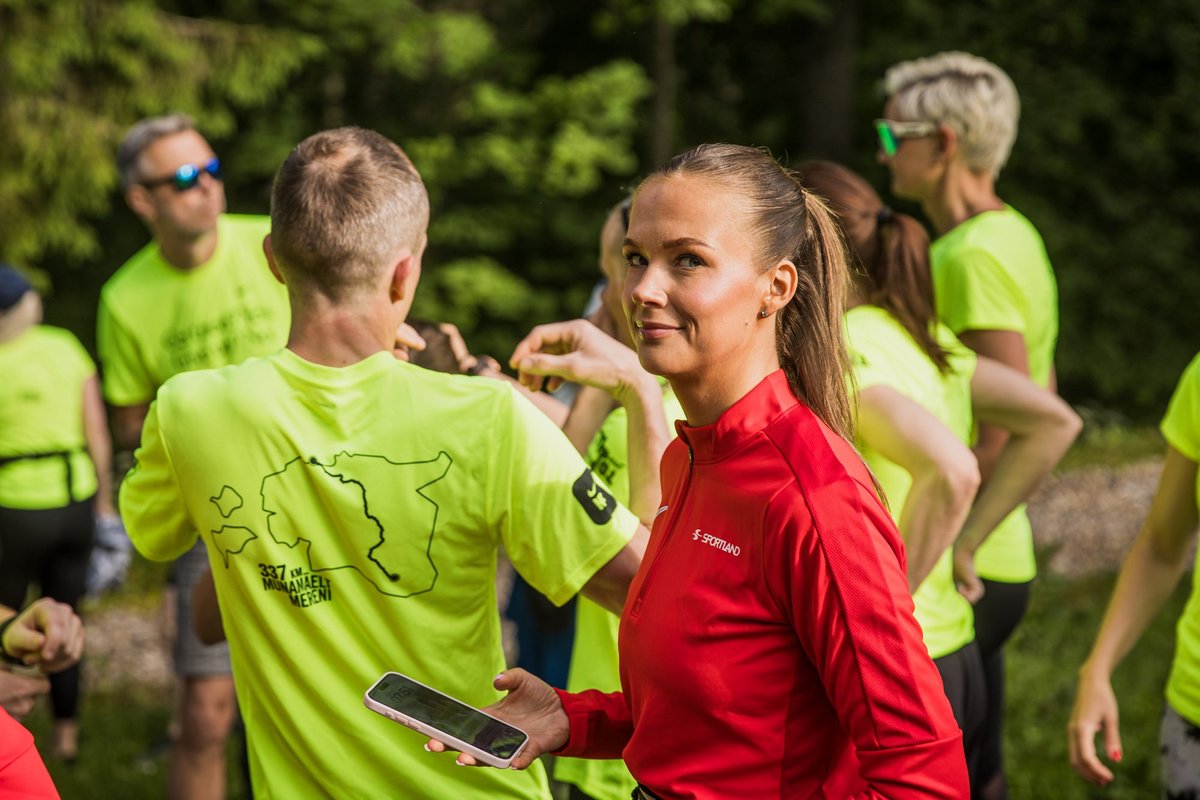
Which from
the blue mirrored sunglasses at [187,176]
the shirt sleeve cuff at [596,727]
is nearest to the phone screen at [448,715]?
the shirt sleeve cuff at [596,727]

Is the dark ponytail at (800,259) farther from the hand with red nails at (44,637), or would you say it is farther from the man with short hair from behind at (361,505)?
the hand with red nails at (44,637)

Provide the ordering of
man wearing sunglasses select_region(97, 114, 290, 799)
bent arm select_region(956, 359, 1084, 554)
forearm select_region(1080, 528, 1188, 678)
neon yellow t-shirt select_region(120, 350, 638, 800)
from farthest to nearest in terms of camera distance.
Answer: man wearing sunglasses select_region(97, 114, 290, 799)
bent arm select_region(956, 359, 1084, 554)
forearm select_region(1080, 528, 1188, 678)
neon yellow t-shirt select_region(120, 350, 638, 800)

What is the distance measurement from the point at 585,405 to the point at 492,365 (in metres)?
0.24

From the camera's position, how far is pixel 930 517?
2781mm

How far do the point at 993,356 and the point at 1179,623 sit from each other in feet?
4.22

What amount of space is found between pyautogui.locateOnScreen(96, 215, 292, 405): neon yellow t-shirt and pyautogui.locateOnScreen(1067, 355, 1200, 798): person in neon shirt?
9.63 ft

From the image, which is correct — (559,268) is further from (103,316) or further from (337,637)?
(337,637)

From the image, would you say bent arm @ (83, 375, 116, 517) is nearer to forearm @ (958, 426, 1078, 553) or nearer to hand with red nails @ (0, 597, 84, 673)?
hand with red nails @ (0, 597, 84, 673)

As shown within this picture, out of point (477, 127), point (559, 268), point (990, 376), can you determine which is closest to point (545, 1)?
point (477, 127)

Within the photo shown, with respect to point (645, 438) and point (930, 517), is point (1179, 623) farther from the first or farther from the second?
point (645, 438)

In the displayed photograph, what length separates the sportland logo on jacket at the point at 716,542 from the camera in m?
1.69

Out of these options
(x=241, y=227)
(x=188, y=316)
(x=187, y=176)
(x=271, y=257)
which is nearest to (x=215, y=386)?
(x=271, y=257)

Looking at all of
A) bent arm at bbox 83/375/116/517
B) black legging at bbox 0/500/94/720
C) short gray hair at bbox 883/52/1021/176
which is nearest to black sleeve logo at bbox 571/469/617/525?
short gray hair at bbox 883/52/1021/176

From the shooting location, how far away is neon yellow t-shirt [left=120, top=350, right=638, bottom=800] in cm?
214
